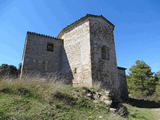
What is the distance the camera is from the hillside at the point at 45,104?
3.26m

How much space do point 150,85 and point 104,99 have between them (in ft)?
54.1

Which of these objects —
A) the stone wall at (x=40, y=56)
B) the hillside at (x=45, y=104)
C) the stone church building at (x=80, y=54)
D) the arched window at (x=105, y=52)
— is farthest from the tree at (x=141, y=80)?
the hillside at (x=45, y=104)

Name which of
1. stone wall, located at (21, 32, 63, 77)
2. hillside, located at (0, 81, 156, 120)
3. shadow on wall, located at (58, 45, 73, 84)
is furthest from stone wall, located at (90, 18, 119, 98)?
stone wall, located at (21, 32, 63, 77)

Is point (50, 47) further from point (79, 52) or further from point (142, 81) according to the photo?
point (142, 81)

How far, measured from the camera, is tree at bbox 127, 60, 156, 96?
56.6ft

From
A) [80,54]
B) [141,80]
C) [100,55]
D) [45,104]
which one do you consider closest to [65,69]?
[80,54]

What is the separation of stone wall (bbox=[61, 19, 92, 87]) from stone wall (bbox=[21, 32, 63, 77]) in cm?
131

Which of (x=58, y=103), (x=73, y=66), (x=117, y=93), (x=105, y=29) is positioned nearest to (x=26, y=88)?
(x=58, y=103)

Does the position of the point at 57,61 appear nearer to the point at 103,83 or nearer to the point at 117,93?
the point at 103,83

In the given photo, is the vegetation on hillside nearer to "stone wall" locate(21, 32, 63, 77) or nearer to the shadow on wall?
the shadow on wall

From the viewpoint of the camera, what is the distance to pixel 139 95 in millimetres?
16781

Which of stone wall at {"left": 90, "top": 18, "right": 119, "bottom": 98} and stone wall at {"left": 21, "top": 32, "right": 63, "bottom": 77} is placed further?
stone wall at {"left": 21, "top": 32, "right": 63, "bottom": 77}

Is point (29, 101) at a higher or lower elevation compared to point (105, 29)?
lower

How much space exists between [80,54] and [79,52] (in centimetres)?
25
